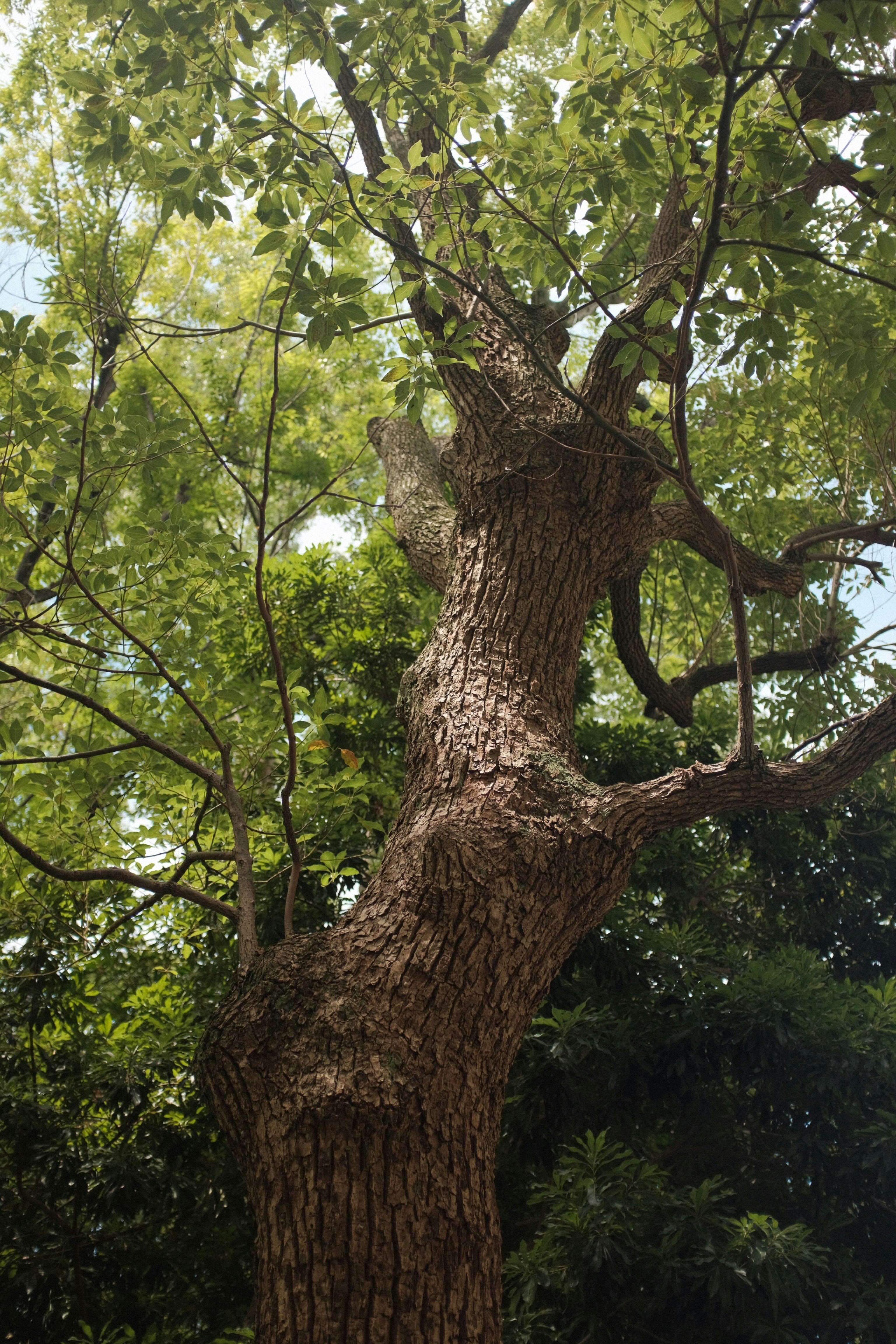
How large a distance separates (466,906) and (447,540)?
7.37ft

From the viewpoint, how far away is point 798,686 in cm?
546

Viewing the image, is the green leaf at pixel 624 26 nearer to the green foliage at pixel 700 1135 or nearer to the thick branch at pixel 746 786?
the thick branch at pixel 746 786

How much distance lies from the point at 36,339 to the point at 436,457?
2.52 meters

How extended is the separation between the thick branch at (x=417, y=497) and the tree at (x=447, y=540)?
0.13 feet

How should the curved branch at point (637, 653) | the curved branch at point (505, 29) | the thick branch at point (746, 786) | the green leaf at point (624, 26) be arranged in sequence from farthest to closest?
the curved branch at point (505, 29)
the curved branch at point (637, 653)
the thick branch at point (746, 786)
the green leaf at point (624, 26)

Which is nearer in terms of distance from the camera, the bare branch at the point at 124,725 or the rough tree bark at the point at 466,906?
the rough tree bark at the point at 466,906

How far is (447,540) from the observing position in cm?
402

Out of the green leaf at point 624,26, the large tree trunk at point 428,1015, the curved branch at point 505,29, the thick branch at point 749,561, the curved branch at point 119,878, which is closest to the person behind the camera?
the large tree trunk at point 428,1015

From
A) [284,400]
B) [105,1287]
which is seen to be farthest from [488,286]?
[284,400]

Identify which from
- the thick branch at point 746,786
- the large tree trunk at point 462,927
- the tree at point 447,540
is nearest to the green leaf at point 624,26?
the tree at point 447,540

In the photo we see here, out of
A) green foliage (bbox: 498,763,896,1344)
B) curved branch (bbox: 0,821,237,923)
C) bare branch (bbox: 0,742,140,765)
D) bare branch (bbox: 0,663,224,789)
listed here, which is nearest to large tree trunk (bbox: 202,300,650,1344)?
curved branch (bbox: 0,821,237,923)

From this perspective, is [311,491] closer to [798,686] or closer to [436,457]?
[436,457]

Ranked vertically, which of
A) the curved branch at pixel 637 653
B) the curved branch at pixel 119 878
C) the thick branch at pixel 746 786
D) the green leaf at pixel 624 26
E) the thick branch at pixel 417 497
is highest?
the thick branch at pixel 417 497

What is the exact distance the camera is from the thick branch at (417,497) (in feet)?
13.1
